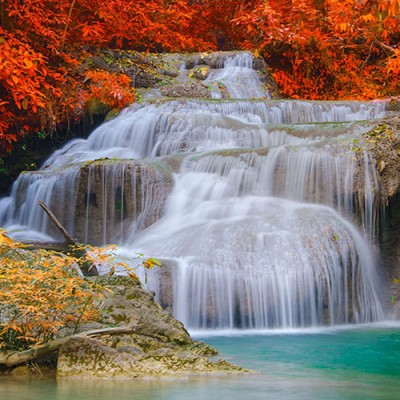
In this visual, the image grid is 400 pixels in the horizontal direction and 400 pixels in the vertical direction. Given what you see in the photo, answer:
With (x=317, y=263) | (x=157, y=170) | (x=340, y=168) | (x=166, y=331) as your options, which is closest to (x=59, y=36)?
(x=157, y=170)

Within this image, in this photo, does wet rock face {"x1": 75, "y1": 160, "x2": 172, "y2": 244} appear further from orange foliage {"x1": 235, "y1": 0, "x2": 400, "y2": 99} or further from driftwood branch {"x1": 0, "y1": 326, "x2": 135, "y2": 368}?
orange foliage {"x1": 235, "y1": 0, "x2": 400, "y2": 99}

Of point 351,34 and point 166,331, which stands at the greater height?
point 351,34

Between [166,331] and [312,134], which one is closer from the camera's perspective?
[166,331]

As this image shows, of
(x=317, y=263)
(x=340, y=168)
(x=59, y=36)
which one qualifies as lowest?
(x=317, y=263)

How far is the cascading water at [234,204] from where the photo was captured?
20.8 feet

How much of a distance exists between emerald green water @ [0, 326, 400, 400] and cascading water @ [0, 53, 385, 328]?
38.4 inches

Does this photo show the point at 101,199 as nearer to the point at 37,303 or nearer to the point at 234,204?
the point at 234,204

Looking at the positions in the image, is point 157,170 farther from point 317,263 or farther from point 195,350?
point 195,350

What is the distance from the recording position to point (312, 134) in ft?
30.3

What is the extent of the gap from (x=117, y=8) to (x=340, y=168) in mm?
7783

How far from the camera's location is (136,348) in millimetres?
3975

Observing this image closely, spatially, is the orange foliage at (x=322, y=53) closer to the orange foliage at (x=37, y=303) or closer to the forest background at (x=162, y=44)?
the forest background at (x=162, y=44)

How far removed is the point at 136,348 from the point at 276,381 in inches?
36.2

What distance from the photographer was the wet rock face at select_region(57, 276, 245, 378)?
3666 millimetres
